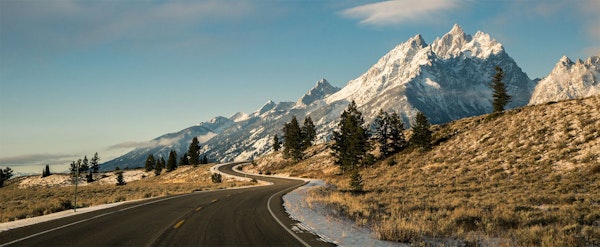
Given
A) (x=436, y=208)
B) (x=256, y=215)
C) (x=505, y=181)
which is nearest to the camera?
(x=256, y=215)

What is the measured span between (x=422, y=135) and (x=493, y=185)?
96.5 feet

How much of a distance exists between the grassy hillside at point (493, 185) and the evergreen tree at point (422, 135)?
1.52m

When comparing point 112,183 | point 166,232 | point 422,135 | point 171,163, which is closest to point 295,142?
point 422,135

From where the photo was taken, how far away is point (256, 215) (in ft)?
52.3

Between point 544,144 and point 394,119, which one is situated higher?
point 394,119

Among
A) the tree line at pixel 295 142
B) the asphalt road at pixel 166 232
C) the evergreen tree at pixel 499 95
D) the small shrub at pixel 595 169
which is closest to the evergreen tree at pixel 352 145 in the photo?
the tree line at pixel 295 142

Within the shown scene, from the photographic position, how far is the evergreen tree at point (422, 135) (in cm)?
5797

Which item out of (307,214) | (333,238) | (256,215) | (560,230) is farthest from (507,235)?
(256,215)

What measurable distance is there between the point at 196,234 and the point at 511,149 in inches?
1634

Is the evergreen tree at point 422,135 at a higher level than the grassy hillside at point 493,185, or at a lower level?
higher

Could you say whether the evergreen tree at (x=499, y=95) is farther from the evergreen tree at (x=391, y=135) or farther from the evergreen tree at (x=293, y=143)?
the evergreen tree at (x=293, y=143)

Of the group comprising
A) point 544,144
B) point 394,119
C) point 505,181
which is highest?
point 394,119

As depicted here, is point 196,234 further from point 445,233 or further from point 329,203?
point 329,203

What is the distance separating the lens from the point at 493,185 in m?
29.5
